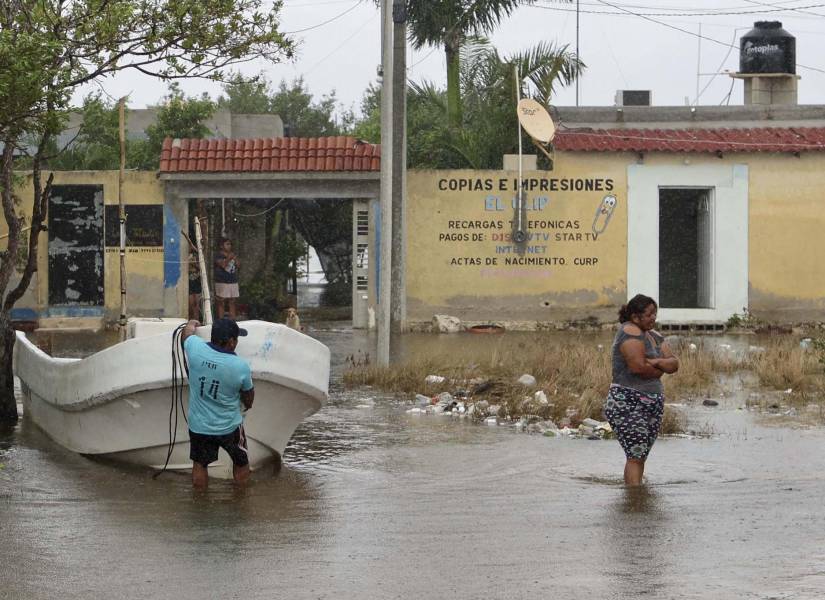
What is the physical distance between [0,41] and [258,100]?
47.2 meters

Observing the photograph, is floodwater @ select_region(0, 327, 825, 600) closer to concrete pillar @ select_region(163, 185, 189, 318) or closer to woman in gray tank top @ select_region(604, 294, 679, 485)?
woman in gray tank top @ select_region(604, 294, 679, 485)

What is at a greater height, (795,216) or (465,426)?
(795,216)

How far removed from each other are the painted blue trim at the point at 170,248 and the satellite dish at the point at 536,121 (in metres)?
6.80

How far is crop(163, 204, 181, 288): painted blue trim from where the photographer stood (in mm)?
24781

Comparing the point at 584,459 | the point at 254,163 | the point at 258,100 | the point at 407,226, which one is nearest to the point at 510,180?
the point at 407,226

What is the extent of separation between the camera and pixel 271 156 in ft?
80.4

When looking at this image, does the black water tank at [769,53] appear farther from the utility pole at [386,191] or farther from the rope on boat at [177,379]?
the rope on boat at [177,379]

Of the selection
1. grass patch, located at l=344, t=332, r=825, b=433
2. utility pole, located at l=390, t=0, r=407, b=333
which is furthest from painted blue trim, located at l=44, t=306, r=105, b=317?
grass patch, located at l=344, t=332, r=825, b=433

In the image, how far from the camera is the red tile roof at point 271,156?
2420 cm

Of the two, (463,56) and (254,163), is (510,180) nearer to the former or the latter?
(254,163)

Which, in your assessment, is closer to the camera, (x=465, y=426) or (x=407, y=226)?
(x=465, y=426)

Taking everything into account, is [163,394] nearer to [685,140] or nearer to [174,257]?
[174,257]

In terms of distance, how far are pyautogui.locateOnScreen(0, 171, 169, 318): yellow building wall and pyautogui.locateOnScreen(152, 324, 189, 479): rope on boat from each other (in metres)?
14.8

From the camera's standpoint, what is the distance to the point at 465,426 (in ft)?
42.8
